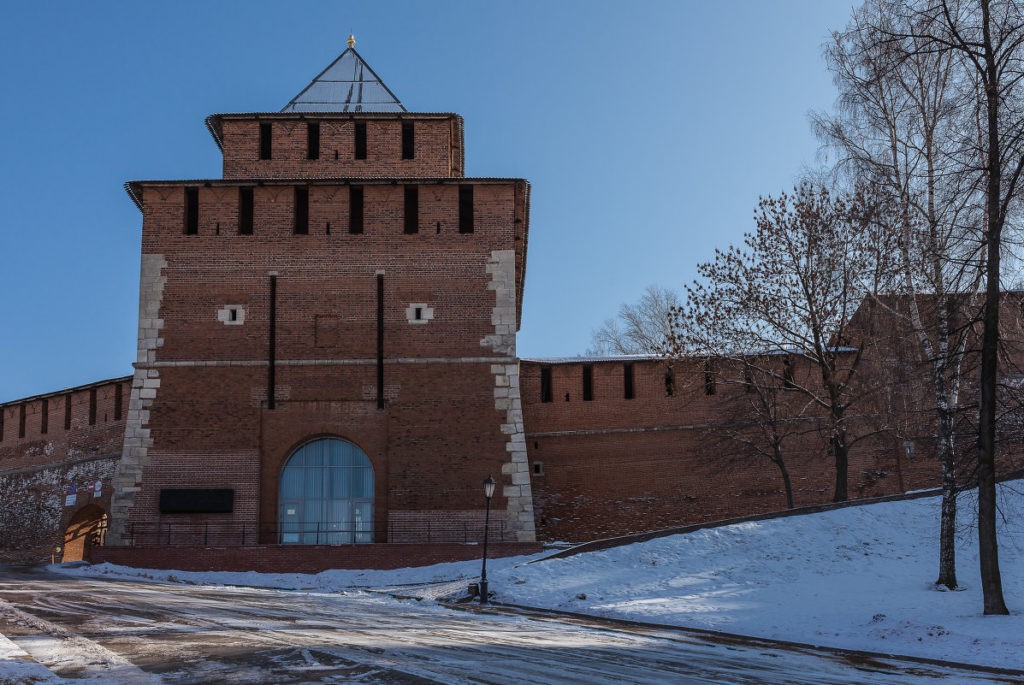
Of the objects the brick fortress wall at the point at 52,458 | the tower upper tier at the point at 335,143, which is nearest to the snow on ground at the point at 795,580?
the brick fortress wall at the point at 52,458

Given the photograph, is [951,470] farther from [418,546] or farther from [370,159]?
[370,159]

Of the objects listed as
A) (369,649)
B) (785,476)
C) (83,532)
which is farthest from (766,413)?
(83,532)

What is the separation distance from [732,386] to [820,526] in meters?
6.14

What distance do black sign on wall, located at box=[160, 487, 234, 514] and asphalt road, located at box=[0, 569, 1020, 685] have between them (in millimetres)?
6070

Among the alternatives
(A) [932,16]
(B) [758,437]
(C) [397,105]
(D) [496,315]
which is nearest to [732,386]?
(B) [758,437]

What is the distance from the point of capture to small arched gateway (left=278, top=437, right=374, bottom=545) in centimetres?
2095

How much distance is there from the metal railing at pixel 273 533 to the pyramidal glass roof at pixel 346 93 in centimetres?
1048

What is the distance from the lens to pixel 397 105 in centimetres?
2564

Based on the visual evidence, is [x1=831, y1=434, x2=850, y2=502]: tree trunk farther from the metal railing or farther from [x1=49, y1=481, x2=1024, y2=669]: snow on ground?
the metal railing

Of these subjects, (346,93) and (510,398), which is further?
(346,93)

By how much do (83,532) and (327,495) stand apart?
912 cm

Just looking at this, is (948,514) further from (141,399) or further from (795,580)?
(141,399)

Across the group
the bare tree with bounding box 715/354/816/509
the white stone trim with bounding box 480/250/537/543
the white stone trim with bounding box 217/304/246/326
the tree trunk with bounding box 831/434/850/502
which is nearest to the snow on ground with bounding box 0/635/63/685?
the white stone trim with bounding box 480/250/537/543

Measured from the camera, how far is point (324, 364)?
2156 centimetres
